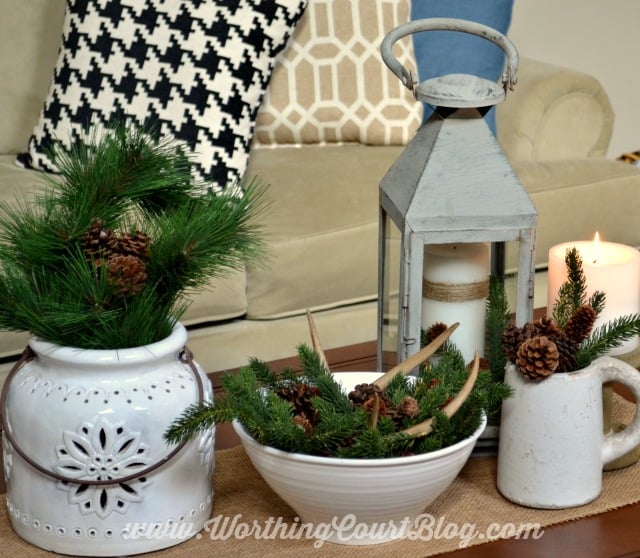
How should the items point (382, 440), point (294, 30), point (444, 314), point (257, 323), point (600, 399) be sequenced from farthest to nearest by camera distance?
point (294, 30), point (257, 323), point (444, 314), point (600, 399), point (382, 440)

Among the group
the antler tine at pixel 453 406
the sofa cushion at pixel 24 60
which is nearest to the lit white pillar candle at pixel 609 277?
the antler tine at pixel 453 406

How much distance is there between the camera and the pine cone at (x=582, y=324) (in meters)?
0.90

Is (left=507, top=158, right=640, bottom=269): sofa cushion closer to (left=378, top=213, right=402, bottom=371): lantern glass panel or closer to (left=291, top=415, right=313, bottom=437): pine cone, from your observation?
(left=378, top=213, right=402, bottom=371): lantern glass panel

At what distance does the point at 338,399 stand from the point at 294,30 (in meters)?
1.33

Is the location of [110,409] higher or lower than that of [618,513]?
higher

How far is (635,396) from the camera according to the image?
3.00 feet

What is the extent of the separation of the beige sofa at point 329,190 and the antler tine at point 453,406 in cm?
74

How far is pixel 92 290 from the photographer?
784 millimetres

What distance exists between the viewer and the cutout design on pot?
0.80 meters

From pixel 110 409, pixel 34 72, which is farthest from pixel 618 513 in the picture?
pixel 34 72

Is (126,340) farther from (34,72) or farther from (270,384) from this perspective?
(34,72)

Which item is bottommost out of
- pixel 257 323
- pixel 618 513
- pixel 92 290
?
pixel 257 323

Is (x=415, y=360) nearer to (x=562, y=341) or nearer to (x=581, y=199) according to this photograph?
(x=562, y=341)

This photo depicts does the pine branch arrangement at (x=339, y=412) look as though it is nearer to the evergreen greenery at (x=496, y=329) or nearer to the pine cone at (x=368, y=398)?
the pine cone at (x=368, y=398)
